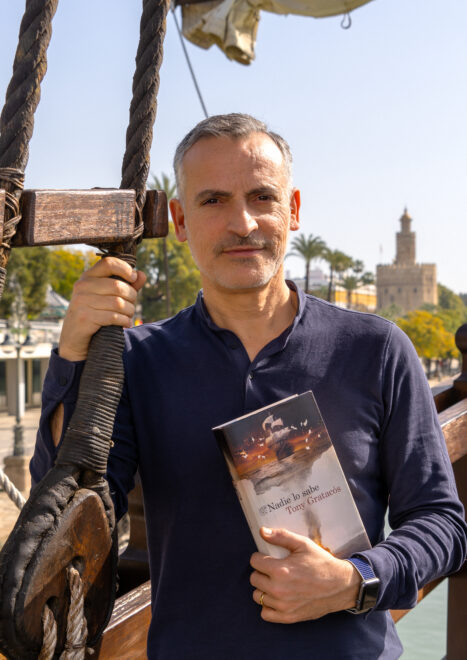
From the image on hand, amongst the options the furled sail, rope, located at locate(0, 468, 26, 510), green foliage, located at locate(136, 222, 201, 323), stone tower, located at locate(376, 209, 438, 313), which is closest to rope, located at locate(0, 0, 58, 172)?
rope, located at locate(0, 468, 26, 510)

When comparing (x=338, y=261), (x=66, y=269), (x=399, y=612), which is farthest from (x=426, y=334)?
(x=399, y=612)

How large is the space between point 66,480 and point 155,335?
51cm

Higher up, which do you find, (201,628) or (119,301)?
(119,301)

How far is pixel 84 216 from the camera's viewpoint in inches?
45.1

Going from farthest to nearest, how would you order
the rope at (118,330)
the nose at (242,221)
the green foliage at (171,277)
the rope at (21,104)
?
the green foliage at (171,277), the nose at (242,221), the rope at (118,330), the rope at (21,104)

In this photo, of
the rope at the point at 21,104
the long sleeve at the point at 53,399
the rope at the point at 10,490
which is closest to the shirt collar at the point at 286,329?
the long sleeve at the point at 53,399

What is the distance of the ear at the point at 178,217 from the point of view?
1.64m

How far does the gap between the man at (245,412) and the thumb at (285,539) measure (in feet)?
0.27

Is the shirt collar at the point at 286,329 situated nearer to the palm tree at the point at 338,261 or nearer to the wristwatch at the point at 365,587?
the wristwatch at the point at 365,587

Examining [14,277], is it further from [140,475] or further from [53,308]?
[140,475]

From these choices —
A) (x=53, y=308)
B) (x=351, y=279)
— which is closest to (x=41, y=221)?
(x=53, y=308)

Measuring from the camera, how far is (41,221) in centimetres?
108

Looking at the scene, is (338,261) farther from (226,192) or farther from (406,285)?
(406,285)

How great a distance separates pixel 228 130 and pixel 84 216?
0.50 meters
